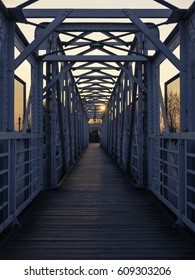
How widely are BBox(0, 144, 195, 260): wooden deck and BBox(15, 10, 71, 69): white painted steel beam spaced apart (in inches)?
93.0

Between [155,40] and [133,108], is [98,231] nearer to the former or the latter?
[155,40]

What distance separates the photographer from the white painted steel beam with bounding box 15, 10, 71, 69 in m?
4.62

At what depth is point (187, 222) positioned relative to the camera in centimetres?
398

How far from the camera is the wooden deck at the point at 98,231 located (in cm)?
336

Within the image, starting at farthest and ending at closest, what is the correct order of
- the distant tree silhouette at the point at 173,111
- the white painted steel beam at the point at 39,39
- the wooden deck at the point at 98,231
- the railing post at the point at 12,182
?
the distant tree silhouette at the point at 173,111
the white painted steel beam at the point at 39,39
the railing post at the point at 12,182
the wooden deck at the point at 98,231

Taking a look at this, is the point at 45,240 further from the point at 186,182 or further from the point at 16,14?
the point at 16,14

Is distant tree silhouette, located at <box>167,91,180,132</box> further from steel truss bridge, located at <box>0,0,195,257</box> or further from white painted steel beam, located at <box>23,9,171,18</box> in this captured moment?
white painted steel beam, located at <box>23,9,171,18</box>

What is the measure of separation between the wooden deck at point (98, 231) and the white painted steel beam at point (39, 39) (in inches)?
93.0

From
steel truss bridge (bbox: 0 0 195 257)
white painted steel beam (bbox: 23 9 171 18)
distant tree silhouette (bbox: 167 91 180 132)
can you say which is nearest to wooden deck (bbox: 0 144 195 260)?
steel truss bridge (bbox: 0 0 195 257)

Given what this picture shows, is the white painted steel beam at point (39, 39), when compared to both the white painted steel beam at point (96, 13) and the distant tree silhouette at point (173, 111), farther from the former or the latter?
the distant tree silhouette at point (173, 111)

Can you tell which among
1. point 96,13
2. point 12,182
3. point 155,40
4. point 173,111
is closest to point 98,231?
point 12,182

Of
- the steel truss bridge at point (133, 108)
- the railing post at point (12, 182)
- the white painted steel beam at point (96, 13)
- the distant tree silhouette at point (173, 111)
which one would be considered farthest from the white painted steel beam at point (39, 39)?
the distant tree silhouette at point (173, 111)

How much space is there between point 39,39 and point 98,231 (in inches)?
115
